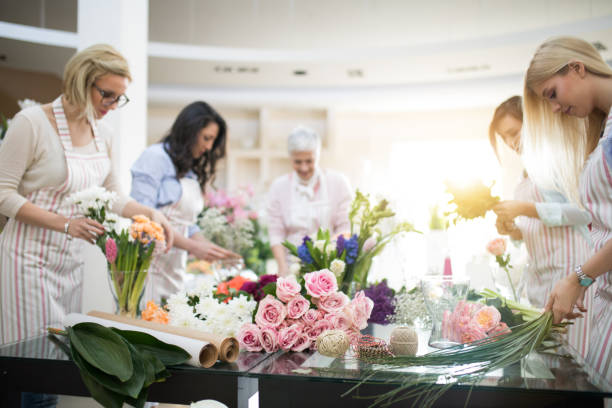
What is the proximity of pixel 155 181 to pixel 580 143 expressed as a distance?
6.02ft

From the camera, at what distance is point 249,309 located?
53.2 inches

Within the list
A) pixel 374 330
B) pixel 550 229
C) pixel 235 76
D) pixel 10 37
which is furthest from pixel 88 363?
pixel 235 76

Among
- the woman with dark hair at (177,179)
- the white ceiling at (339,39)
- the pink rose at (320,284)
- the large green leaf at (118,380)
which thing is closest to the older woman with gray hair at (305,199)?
the woman with dark hair at (177,179)

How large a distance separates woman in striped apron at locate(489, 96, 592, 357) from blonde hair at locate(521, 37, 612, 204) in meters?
Result: 0.28

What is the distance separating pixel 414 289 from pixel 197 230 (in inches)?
50.8

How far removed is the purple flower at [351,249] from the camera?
167 centimetres

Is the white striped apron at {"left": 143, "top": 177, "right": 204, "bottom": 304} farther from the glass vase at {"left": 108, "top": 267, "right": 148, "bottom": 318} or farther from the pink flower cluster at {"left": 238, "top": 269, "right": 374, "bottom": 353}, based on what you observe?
the pink flower cluster at {"left": 238, "top": 269, "right": 374, "bottom": 353}

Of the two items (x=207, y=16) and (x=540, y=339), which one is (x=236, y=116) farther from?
(x=540, y=339)

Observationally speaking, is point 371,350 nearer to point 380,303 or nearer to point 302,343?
point 302,343

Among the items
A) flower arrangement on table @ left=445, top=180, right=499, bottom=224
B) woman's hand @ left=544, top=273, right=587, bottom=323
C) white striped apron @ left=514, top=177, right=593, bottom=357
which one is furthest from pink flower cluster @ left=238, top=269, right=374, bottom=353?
white striped apron @ left=514, top=177, right=593, bottom=357

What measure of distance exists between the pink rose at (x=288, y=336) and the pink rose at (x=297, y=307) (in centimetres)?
3

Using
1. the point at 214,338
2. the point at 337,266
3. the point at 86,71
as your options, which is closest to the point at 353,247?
the point at 337,266

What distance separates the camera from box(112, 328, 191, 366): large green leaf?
114 centimetres

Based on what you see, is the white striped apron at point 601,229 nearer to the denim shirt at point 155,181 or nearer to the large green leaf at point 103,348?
the large green leaf at point 103,348
